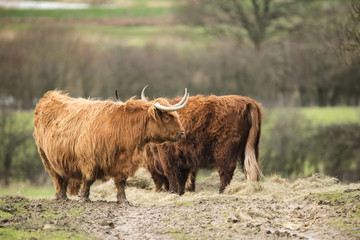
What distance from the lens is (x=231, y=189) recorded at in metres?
9.97

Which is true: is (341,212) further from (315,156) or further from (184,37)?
(184,37)

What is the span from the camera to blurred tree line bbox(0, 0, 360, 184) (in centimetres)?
2328

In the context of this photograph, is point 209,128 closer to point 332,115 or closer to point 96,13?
point 332,115

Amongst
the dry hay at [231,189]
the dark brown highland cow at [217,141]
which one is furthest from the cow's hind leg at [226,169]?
the dry hay at [231,189]

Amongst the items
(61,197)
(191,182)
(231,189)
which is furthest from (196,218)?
(191,182)

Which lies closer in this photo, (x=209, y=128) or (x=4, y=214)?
(x=4, y=214)

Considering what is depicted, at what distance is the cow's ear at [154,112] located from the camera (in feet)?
29.5

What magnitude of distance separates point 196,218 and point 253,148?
3.19 meters

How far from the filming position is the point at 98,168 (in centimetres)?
897

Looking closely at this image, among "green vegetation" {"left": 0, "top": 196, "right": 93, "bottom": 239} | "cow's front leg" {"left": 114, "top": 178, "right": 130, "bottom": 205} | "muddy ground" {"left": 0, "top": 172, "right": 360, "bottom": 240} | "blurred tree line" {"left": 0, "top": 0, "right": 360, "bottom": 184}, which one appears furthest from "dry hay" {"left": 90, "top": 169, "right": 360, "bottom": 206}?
"blurred tree line" {"left": 0, "top": 0, "right": 360, "bottom": 184}

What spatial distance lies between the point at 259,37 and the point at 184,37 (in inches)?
183

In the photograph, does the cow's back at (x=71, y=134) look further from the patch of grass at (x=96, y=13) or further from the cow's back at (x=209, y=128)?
the patch of grass at (x=96, y=13)

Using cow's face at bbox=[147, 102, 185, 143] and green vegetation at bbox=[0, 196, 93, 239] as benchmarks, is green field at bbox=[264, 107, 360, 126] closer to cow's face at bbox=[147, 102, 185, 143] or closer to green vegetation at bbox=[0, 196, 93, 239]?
cow's face at bbox=[147, 102, 185, 143]

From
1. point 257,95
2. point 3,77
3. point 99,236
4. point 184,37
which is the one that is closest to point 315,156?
point 257,95
